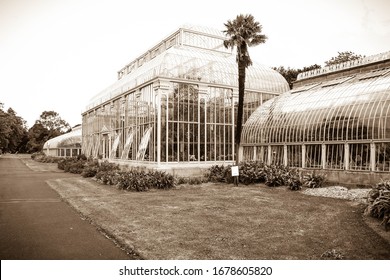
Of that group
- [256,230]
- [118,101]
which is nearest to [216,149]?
[118,101]

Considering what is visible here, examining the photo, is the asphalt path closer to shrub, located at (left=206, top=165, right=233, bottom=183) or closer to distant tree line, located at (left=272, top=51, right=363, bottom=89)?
shrub, located at (left=206, top=165, right=233, bottom=183)

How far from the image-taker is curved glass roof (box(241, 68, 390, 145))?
18188mm

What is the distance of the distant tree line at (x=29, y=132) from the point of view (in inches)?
2891

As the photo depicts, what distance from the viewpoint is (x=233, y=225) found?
10.5 m

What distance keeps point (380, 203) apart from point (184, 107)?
15.6 metres

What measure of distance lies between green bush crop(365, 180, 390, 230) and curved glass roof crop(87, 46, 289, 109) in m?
15.7

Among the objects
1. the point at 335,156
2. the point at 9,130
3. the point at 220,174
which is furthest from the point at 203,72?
the point at 9,130

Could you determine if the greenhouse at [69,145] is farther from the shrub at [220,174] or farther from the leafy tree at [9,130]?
the shrub at [220,174]

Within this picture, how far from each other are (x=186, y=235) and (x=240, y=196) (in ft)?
24.4

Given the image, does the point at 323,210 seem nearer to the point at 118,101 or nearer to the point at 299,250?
the point at 299,250

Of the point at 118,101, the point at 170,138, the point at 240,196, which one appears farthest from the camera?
the point at 118,101

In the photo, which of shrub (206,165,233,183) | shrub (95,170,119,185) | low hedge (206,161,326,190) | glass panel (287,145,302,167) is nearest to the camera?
low hedge (206,161,326,190)

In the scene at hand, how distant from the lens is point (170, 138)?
2302 cm

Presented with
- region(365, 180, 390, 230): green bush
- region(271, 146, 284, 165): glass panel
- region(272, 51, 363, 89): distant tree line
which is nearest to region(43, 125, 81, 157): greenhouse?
region(272, 51, 363, 89): distant tree line
